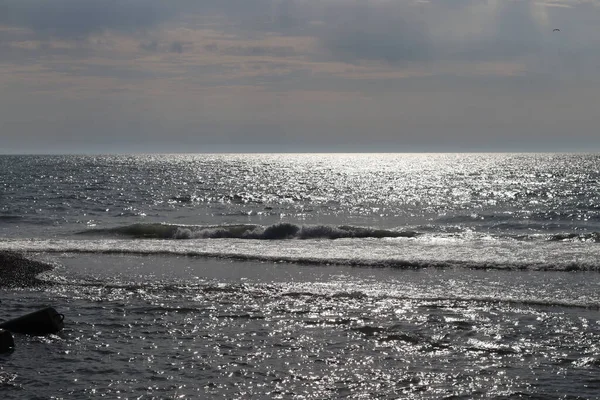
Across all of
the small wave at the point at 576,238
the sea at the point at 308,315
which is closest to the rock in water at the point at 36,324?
the sea at the point at 308,315

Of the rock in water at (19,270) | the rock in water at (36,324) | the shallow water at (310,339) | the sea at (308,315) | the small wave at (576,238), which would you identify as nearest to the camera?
the shallow water at (310,339)

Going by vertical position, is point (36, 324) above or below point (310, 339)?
above

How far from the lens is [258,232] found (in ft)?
134

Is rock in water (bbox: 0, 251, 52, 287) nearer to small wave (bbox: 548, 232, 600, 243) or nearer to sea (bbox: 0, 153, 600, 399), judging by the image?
sea (bbox: 0, 153, 600, 399)

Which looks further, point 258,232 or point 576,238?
point 258,232

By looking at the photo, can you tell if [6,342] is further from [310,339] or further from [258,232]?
[258,232]

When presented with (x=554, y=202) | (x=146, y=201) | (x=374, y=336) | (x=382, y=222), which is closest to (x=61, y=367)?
(x=374, y=336)

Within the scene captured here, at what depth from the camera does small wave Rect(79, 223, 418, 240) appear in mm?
39688

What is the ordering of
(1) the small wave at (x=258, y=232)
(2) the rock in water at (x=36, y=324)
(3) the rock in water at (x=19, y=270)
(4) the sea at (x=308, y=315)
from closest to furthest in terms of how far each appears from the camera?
(4) the sea at (x=308, y=315)
(2) the rock in water at (x=36, y=324)
(3) the rock in water at (x=19, y=270)
(1) the small wave at (x=258, y=232)

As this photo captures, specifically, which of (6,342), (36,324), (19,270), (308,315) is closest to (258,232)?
(19,270)

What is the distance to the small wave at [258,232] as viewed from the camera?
3969 centimetres

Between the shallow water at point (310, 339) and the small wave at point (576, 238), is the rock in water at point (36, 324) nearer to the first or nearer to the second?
the shallow water at point (310, 339)

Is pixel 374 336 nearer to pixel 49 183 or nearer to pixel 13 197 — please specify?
pixel 13 197

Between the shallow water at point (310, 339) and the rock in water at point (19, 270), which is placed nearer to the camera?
the shallow water at point (310, 339)
